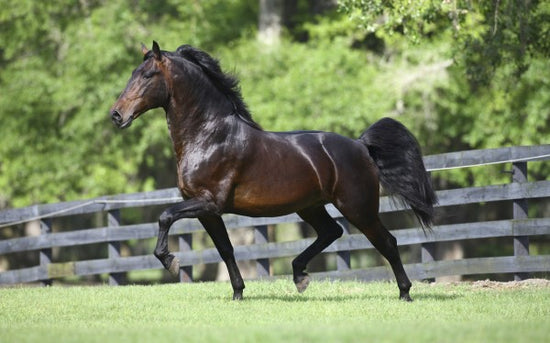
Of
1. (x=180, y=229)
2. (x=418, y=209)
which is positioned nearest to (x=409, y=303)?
(x=418, y=209)

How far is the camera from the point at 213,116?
9.64 meters

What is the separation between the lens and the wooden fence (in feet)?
38.7

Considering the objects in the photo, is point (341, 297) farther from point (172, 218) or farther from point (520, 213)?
point (520, 213)

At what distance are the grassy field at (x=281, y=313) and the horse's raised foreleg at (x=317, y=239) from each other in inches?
9.1

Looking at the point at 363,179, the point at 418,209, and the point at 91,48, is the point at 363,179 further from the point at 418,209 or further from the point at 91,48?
the point at 91,48

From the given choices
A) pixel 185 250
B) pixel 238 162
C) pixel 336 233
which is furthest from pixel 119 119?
pixel 185 250

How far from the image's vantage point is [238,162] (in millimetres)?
9516

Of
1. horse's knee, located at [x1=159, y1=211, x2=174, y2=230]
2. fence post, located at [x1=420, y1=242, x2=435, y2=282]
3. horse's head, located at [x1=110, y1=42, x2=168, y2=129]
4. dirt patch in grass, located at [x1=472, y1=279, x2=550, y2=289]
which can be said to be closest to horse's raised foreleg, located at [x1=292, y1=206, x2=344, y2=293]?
horse's knee, located at [x1=159, y1=211, x2=174, y2=230]

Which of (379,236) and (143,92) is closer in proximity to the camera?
(143,92)

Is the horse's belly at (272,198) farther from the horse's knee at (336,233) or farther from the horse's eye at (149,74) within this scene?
the horse's eye at (149,74)

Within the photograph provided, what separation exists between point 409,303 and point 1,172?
65.5 ft

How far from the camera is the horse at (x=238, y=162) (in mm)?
9430

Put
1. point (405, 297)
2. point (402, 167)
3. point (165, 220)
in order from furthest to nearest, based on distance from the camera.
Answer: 1. point (402, 167)
2. point (405, 297)
3. point (165, 220)

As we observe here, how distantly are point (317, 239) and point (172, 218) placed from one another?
72.3 inches
